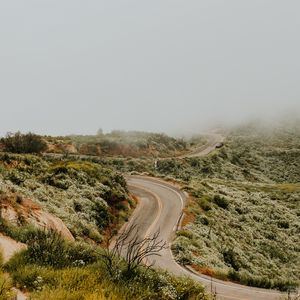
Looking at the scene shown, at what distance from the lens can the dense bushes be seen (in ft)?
172

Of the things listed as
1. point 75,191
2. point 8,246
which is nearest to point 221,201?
point 75,191

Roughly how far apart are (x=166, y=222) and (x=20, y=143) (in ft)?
96.7

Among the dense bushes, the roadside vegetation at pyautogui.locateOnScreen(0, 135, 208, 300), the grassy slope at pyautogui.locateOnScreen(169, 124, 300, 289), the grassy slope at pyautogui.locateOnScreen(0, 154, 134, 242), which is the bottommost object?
the grassy slope at pyautogui.locateOnScreen(169, 124, 300, 289)

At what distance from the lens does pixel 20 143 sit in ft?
175

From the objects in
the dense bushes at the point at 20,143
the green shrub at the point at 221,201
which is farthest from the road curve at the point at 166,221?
the dense bushes at the point at 20,143

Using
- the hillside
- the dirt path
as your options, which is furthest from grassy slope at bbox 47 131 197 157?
the dirt path

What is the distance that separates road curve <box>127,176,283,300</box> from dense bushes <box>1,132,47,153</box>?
48.0 feet

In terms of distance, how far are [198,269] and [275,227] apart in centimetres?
1773

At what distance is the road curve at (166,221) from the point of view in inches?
726

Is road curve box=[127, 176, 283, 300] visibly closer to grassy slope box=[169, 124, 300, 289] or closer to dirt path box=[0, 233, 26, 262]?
grassy slope box=[169, 124, 300, 289]

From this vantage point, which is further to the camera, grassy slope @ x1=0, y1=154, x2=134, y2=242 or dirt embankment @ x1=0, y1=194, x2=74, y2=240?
grassy slope @ x1=0, y1=154, x2=134, y2=242

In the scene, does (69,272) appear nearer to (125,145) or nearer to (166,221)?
(166,221)

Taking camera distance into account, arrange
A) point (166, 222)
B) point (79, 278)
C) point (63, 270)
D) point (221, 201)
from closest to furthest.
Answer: point (79, 278) → point (63, 270) → point (166, 222) → point (221, 201)

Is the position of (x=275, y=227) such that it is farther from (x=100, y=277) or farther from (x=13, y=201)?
(x=100, y=277)
